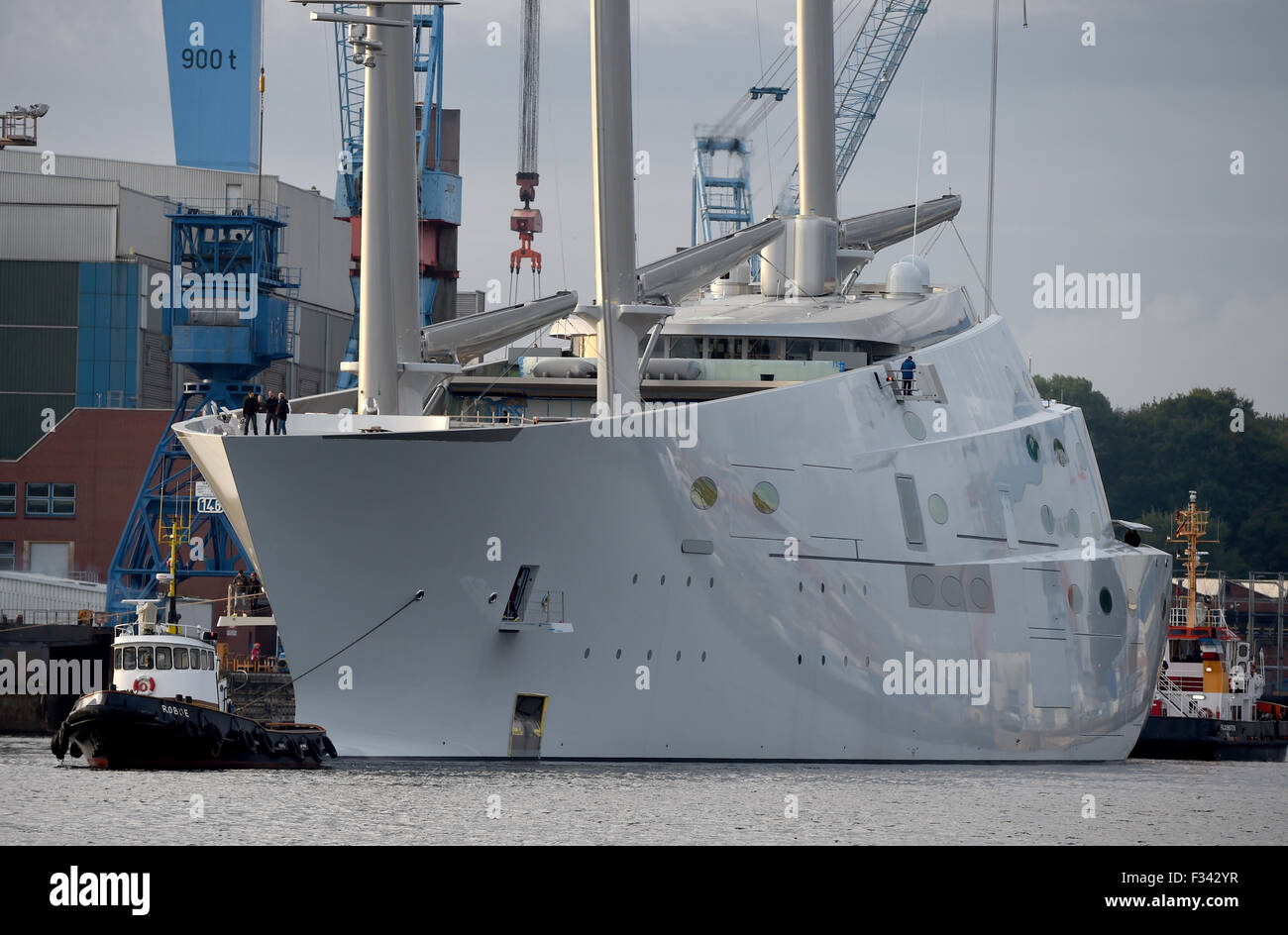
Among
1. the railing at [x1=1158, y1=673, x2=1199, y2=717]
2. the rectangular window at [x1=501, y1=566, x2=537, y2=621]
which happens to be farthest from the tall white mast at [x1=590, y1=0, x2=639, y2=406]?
the railing at [x1=1158, y1=673, x2=1199, y2=717]

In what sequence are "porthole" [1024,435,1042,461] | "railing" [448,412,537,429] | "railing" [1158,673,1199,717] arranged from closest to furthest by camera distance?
1. "railing" [448,412,537,429]
2. "porthole" [1024,435,1042,461]
3. "railing" [1158,673,1199,717]

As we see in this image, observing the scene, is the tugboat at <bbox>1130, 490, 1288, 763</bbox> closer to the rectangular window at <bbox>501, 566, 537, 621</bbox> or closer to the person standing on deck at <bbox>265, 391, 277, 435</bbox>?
the rectangular window at <bbox>501, 566, 537, 621</bbox>

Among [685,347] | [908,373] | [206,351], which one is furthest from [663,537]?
[206,351]

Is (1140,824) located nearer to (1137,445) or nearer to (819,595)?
(819,595)

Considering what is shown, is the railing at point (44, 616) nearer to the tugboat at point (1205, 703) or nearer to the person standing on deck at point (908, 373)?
the tugboat at point (1205, 703)

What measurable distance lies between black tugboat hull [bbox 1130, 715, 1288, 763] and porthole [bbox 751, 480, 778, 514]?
25.2 metres

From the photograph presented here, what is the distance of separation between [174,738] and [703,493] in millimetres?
11306

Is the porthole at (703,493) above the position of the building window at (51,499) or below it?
below

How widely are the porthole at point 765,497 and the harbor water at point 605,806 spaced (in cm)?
428

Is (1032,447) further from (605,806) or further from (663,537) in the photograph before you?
(605,806)

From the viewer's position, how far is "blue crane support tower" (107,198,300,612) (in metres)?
70.8

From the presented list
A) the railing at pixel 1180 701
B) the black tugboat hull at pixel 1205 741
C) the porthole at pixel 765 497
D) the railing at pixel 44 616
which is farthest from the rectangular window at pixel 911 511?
the railing at pixel 44 616

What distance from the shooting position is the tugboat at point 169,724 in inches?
1374
